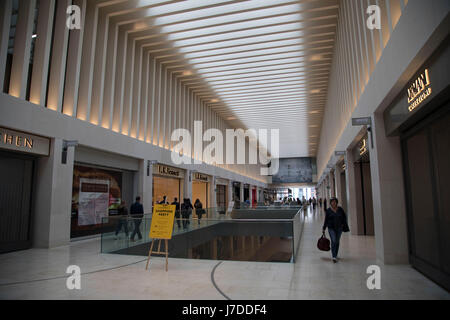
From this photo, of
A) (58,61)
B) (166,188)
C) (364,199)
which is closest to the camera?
(58,61)

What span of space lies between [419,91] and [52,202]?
964 cm

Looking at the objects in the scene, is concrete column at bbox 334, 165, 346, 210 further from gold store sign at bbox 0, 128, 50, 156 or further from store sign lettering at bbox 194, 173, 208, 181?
gold store sign at bbox 0, 128, 50, 156

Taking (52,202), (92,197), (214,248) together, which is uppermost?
(92,197)

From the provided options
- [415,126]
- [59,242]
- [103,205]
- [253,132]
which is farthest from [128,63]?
[253,132]

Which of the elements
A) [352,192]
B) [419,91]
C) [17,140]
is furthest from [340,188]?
[17,140]

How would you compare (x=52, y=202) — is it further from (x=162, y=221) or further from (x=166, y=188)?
(x=166, y=188)

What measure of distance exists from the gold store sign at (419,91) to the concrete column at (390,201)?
5.08 ft

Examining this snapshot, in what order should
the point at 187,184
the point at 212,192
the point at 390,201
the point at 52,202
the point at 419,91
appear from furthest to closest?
1. the point at 212,192
2. the point at 187,184
3. the point at 52,202
4. the point at 390,201
5. the point at 419,91

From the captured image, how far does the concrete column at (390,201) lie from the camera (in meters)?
6.13

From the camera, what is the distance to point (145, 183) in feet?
44.3

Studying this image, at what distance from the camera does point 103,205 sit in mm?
11766

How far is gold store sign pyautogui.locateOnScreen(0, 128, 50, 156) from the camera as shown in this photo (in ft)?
25.3

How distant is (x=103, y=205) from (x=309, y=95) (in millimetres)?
14963
